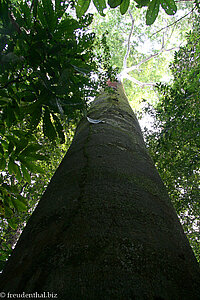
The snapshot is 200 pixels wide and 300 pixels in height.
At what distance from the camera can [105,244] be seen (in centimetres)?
63

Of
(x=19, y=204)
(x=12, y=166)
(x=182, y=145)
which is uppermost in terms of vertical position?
(x=182, y=145)

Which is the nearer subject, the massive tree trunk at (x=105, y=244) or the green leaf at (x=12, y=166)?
the massive tree trunk at (x=105, y=244)


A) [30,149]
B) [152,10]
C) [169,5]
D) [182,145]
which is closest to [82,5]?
[152,10]

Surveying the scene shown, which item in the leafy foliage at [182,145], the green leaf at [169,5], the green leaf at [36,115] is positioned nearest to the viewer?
the green leaf at [36,115]

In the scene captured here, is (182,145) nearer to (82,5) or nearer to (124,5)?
(124,5)

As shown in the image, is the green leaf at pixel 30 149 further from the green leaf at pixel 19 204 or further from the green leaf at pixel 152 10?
the green leaf at pixel 152 10

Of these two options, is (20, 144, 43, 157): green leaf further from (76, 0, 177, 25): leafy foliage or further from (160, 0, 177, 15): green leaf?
(160, 0, 177, 15): green leaf

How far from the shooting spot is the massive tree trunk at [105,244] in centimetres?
52

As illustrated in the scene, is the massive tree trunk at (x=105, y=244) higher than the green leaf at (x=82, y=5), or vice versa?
the green leaf at (x=82, y=5)

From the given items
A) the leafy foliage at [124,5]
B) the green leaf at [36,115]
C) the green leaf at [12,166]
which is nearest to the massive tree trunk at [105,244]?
the green leaf at [36,115]

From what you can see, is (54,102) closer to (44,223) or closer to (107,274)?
(44,223)

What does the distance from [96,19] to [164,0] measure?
12.3m

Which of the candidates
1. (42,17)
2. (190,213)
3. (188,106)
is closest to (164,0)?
(42,17)

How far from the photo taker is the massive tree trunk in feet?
1.71
